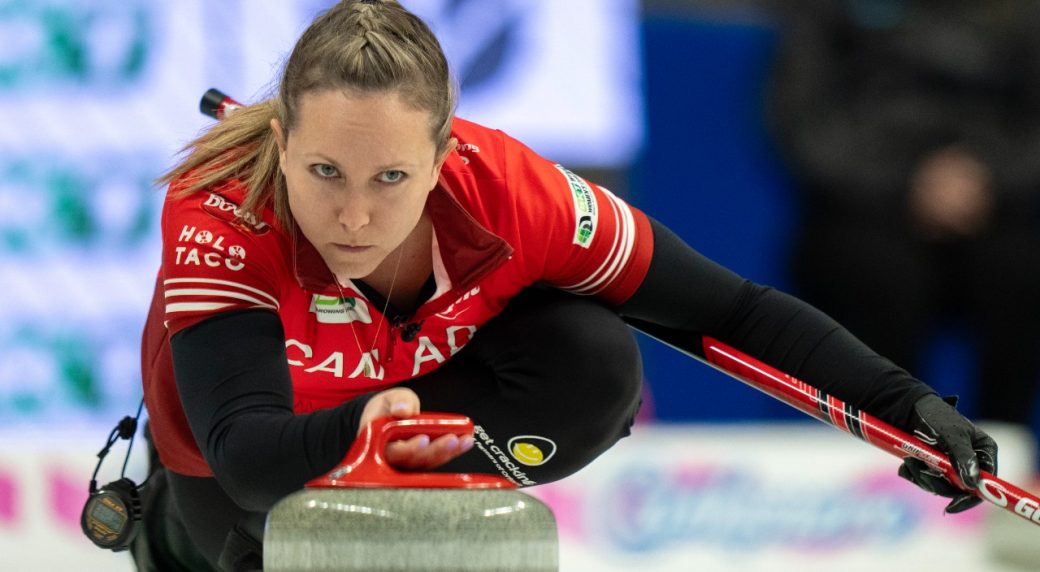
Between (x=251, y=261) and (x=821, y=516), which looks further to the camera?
(x=821, y=516)

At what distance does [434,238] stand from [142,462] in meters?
1.18

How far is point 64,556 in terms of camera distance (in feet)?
9.37

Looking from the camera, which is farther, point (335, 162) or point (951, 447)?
point (951, 447)

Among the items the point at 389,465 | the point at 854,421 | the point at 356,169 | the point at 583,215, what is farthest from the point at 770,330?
the point at 389,465

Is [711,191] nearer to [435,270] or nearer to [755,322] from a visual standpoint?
[755,322]

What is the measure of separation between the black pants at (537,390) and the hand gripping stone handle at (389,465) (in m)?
0.57

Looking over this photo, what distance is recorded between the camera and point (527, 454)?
1869 millimetres

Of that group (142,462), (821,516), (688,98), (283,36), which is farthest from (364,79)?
(688,98)

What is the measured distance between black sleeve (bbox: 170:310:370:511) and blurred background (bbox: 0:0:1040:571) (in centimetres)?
151

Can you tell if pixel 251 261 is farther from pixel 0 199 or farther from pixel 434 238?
pixel 0 199

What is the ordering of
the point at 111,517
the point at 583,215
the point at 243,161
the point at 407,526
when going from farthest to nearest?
the point at 111,517 → the point at 583,215 → the point at 243,161 → the point at 407,526

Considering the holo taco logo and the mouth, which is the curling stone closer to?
the mouth

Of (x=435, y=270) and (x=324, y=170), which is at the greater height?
(x=324, y=170)

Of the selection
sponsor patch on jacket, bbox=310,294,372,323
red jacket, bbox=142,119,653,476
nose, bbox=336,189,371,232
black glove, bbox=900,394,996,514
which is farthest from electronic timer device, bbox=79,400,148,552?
black glove, bbox=900,394,996,514
